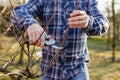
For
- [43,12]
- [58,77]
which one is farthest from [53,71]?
[43,12]

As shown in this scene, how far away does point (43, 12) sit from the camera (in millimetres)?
3426

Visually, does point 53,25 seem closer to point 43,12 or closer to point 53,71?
point 43,12

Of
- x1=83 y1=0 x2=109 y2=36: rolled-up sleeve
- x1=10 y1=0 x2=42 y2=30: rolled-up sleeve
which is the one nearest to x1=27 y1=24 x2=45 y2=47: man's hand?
x1=10 y1=0 x2=42 y2=30: rolled-up sleeve

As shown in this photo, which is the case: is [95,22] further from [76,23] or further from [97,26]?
[76,23]

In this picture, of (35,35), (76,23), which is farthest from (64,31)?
(76,23)

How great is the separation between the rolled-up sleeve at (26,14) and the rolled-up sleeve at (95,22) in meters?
0.42

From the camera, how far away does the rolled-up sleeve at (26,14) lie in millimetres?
3014

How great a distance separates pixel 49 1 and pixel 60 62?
53cm

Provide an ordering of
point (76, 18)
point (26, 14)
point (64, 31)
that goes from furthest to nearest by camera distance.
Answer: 1. point (64, 31)
2. point (26, 14)
3. point (76, 18)

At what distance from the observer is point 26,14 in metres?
3.19

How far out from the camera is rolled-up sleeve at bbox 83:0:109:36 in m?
2.94

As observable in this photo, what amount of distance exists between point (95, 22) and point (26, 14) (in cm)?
55

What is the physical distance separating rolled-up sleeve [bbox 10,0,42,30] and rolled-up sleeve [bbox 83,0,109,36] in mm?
421

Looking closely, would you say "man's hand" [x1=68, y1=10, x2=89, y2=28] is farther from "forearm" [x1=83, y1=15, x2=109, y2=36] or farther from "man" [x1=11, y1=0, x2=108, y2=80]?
"man" [x1=11, y1=0, x2=108, y2=80]
